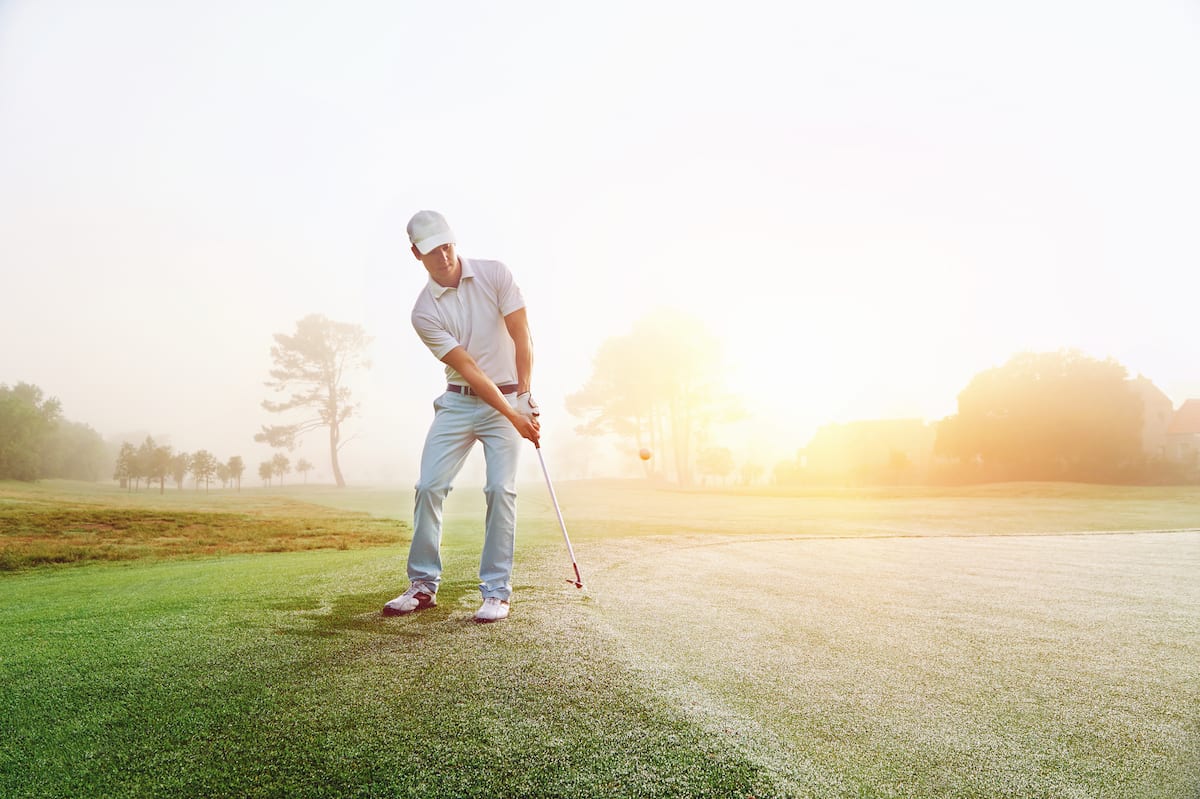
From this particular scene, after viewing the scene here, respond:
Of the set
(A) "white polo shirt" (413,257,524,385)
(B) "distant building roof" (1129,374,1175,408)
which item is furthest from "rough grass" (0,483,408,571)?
(B) "distant building roof" (1129,374,1175,408)

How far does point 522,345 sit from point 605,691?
7.92 ft

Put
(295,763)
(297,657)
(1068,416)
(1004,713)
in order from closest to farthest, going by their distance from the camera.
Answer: (295,763), (1004,713), (297,657), (1068,416)

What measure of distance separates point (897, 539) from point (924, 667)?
25.7ft

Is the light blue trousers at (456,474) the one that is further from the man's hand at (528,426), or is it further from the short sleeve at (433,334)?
the short sleeve at (433,334)

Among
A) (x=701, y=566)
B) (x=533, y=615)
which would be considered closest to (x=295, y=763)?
(x=533, y=615)

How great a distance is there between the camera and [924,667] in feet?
9.56

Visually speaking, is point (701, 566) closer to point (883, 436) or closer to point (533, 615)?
point (533, 615)

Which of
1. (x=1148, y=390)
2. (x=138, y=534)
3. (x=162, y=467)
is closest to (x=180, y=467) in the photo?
(x=162, y=467)

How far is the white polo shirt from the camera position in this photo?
4121 mm

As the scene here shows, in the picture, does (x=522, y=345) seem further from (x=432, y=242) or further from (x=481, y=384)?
(x=432, y=242)

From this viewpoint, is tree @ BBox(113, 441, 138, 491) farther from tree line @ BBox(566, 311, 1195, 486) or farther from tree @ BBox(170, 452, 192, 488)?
tree line @ BBox(566, 311, 1195, 486)

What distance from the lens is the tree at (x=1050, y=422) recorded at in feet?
98.9

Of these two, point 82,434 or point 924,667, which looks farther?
point 82,434

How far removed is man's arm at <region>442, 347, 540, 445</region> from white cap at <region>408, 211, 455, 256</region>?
2.19ft
